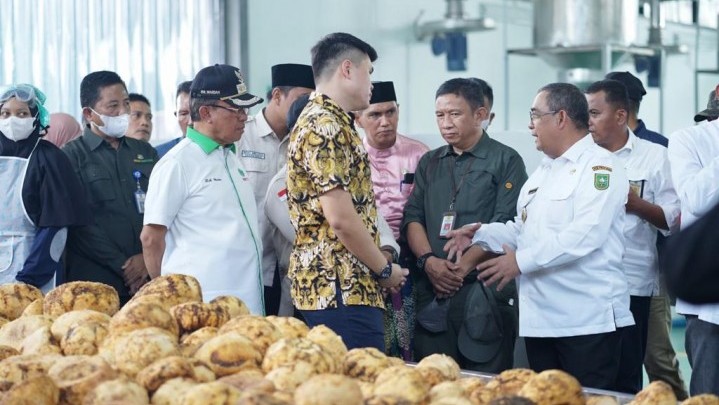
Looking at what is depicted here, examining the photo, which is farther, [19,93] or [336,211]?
[19,93]

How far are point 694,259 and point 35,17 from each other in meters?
5.81

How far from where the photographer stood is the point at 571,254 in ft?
11.8

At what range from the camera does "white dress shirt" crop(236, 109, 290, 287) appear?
4277 millimetres

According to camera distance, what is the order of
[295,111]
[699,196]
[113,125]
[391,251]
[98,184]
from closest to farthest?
[699,196], [391,251], [295,111], [98,184], [113,125]

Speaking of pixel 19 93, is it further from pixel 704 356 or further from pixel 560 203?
pixel 704 356

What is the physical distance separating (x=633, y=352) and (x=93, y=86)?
252cm

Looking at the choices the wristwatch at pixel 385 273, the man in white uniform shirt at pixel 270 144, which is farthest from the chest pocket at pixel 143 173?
the wristwatch at pixel 385 273

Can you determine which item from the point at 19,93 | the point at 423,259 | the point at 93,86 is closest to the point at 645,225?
the point at 423,259

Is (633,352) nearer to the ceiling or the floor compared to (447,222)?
nearer to the floor

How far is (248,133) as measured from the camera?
4379 mm

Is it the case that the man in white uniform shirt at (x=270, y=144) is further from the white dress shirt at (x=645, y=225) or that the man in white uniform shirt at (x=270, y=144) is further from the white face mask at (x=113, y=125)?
the white dress shirt at (x=645, y=225)

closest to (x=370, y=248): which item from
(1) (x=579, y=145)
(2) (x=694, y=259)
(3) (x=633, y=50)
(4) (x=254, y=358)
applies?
(1) (x=579, y=145)

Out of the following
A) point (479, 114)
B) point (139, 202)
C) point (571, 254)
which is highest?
point (479, 114)

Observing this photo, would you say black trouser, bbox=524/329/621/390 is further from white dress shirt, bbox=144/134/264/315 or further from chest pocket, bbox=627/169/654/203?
white dress shirt, bbox=144/134/264/315
